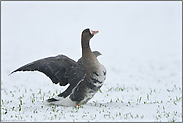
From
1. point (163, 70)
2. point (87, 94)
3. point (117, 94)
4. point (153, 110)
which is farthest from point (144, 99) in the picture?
point (163, 70)

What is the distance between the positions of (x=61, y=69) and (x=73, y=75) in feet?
1.12

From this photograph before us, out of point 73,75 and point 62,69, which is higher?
point 62,69

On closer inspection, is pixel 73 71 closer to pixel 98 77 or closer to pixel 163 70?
pixel 98 77

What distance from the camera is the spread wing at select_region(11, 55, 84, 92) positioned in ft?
21.4

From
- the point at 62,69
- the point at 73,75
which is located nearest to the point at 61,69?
the point at 62,69

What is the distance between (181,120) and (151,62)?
12119 millimetres

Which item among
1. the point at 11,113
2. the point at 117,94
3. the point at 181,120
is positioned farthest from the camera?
the point at 117,94

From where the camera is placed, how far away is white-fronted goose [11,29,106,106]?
21.4ft

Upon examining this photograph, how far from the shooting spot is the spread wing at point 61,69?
6531 millimetres

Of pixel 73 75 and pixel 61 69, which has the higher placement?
pixel 61 69

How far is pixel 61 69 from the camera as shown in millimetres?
6648

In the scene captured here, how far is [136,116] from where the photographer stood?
598cm

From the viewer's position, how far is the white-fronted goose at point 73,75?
651 centimetres

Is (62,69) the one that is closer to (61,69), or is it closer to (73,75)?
(61,69)
